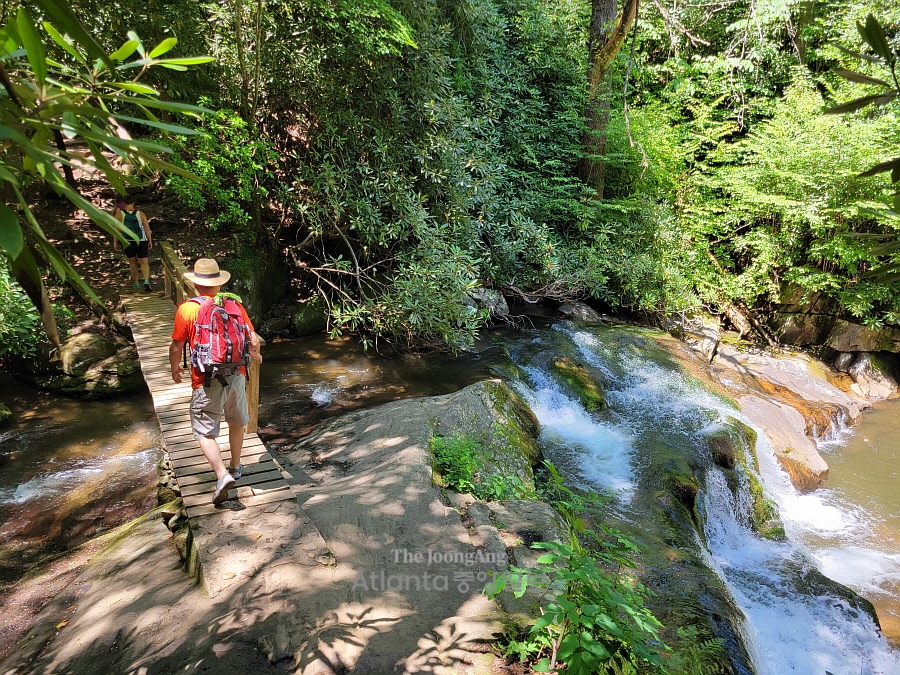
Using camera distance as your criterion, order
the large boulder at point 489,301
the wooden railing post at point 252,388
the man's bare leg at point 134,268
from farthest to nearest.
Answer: the large boulder at point 489,301, the man's bare leg at point 134,268, the wooden railing post at point 252,388

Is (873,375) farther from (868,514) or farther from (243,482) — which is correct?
(243,482)

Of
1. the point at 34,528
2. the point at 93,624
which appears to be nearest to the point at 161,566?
the point at 93,624

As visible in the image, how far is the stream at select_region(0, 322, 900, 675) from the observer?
18.4ft

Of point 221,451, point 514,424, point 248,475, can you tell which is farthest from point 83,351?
point 514,424

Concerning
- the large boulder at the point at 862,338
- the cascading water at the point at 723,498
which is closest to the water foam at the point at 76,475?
the cascading water at the point at 723,498

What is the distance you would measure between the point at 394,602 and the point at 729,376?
9.65 meters

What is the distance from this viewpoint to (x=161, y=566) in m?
3.99

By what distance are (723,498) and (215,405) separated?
21.9 ft

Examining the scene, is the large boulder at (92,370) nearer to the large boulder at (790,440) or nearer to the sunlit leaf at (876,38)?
the sunlit leaf at (876,38)

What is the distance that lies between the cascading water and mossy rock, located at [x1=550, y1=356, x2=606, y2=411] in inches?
6.9

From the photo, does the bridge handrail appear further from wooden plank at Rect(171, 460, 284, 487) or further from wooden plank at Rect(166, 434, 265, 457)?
wooden plank at Rect(171, 460, 284, 487)

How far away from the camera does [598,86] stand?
11922 millimetres

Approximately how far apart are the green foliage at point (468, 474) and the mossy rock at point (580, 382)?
330cm

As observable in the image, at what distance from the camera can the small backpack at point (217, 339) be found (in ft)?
12.6
